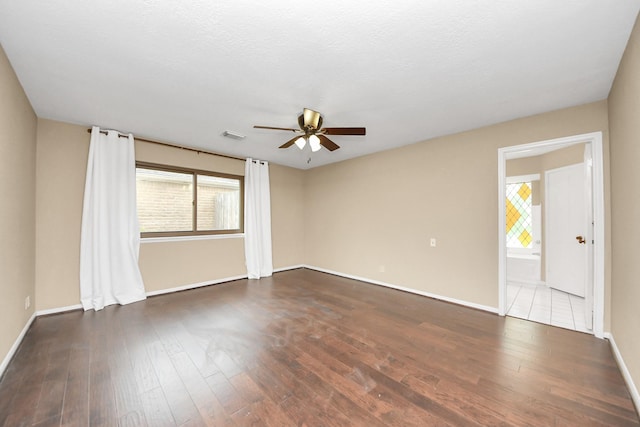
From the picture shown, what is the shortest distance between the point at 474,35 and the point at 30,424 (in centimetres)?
373

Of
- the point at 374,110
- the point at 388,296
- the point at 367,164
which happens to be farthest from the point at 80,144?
the point at 388,296

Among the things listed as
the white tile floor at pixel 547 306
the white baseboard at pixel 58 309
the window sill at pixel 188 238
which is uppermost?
the window sill at pixel 188 238

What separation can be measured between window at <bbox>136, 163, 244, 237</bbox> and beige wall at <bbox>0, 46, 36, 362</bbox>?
1.19m

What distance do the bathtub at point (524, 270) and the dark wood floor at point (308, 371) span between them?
2208 millimetres

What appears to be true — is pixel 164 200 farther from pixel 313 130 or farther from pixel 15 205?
pixel 313 130

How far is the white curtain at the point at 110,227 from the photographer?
3283 millimetres

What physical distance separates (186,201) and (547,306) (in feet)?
19.1

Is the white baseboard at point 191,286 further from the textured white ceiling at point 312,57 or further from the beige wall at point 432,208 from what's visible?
the textured white ceiling at point 312,57

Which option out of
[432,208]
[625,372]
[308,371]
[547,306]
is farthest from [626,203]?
[308,371]

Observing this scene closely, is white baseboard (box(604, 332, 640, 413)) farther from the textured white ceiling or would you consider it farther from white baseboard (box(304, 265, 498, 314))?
the textured white ceiling

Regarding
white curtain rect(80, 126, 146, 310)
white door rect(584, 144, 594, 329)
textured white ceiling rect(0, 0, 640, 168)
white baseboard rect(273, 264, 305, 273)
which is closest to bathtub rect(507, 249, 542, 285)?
white door rect(584, 144, 594, 329)

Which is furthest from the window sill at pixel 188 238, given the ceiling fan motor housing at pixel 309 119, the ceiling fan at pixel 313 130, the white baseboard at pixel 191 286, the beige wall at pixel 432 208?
the ceiling fan motor housing at pixel 309 119

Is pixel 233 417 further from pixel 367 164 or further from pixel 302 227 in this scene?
pixel 302 227

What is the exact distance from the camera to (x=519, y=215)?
A: 222 inches
